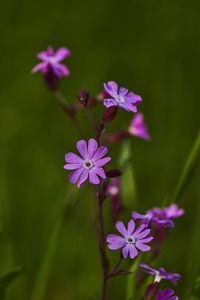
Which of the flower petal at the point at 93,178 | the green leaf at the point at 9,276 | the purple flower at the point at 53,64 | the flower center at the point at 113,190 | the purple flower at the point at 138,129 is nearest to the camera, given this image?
the flower petal at the point at 93,178

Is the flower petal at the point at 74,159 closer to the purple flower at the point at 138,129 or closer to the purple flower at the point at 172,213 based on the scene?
the purple flower at the point at 172,213

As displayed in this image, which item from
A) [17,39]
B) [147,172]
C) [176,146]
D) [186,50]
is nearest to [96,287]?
[147,172]

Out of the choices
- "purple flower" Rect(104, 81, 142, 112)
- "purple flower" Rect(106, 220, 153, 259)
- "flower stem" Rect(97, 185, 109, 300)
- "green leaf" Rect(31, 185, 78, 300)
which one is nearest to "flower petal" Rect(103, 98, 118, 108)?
"purple flower" Rect(104, 81, 142, 112)

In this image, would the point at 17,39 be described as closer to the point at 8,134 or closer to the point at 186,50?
the point at 8,134

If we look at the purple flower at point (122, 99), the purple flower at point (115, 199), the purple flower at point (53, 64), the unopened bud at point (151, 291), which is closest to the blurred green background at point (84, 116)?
the purple flower at point (115, 199)

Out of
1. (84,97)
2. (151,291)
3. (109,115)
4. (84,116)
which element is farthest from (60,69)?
(84,116)
